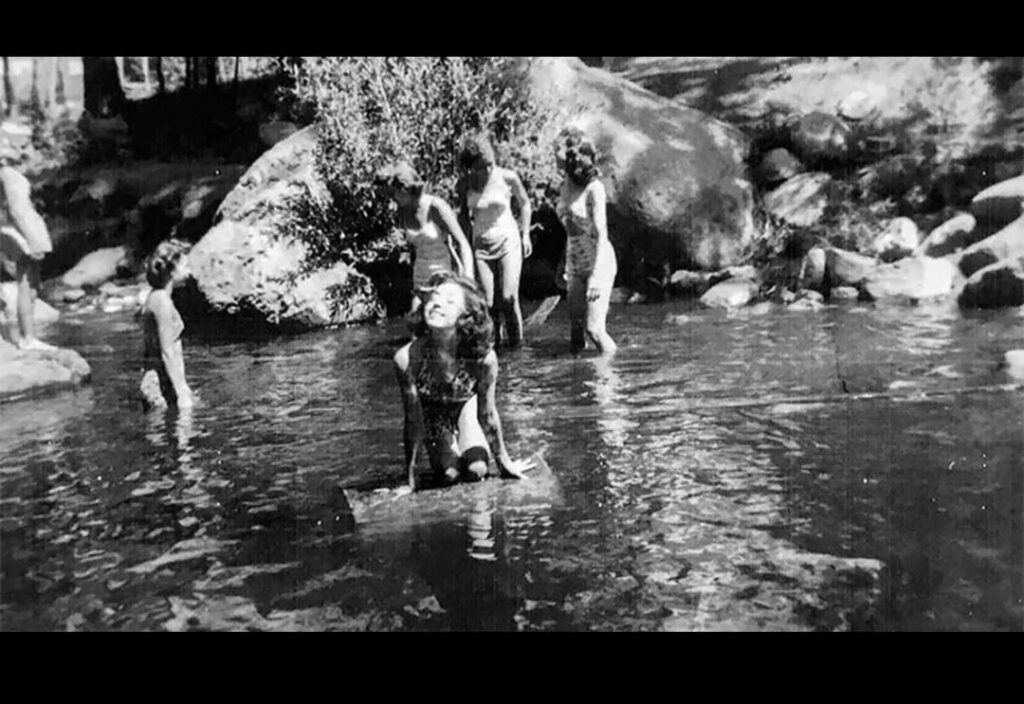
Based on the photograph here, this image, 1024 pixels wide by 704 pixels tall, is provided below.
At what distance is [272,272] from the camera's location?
7.18 metres

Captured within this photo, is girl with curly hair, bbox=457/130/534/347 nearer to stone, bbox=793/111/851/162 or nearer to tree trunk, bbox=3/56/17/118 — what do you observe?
stone, bbox=793/111/851/162

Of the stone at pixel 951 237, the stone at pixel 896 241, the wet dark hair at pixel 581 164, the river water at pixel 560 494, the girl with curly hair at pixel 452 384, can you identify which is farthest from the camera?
the stone at pixel 896 241

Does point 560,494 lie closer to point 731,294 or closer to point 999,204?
point 731,294

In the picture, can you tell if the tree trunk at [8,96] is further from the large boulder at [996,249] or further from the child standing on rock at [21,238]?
the large boulder at [996,249]

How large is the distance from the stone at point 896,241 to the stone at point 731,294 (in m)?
0.79

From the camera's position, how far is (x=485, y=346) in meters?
4.29

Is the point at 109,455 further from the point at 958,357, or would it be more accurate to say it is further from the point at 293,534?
the point at 958,357

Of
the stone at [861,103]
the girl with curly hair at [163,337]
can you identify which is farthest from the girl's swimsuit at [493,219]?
the stone at [861,103]

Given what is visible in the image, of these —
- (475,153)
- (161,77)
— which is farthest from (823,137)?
(161,77)

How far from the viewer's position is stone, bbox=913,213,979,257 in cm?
664

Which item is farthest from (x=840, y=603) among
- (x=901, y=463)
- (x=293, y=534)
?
(x=293, y=534)

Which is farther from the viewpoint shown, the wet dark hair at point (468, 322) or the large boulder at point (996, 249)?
the large boulder at point (996, 249)

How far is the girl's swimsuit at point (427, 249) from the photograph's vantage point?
4.71m
